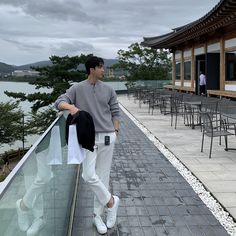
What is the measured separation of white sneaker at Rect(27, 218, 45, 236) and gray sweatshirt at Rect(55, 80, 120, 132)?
137 centimetres

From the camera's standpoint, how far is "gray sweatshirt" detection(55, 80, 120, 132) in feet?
11.8

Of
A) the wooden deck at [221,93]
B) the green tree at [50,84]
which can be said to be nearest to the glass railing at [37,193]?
the wooden deck at [221,93]

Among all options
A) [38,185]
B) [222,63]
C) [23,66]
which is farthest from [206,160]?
[23,66]

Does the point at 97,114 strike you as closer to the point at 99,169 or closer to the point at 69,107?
the point at 69,107

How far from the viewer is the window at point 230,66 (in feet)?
51.0

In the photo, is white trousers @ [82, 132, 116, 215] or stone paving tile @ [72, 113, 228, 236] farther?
stone paving tile @ [72, 113, 228, 236]

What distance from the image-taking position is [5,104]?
79.6 feet

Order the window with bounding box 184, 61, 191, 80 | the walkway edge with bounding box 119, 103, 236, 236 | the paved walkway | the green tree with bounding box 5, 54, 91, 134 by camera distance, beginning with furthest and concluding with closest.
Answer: the green tree with bounding box 5, 54, 91, 134
the window with bounding box 184, 61, 191, 80
the paved walkway
the walkway edge with bounding box 119, 103, 236, 236

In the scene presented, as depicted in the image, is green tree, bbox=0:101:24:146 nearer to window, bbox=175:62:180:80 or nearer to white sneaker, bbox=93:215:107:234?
window, bbox=175:62:180:80

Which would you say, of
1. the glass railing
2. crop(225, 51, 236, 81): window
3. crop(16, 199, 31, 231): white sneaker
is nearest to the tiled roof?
crop(225, 51, 236, 81): window

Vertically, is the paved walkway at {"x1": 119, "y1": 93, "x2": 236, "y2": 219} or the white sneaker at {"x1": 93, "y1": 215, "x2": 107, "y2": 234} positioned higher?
the white sneaker at {"x1": 93, "y1": 215, "x2": 107, "y2": 234}

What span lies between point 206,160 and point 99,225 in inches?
136

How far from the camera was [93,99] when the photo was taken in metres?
3.59

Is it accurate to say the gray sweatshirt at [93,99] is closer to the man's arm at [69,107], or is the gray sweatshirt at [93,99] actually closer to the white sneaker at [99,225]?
the man's arm at [69,107]
